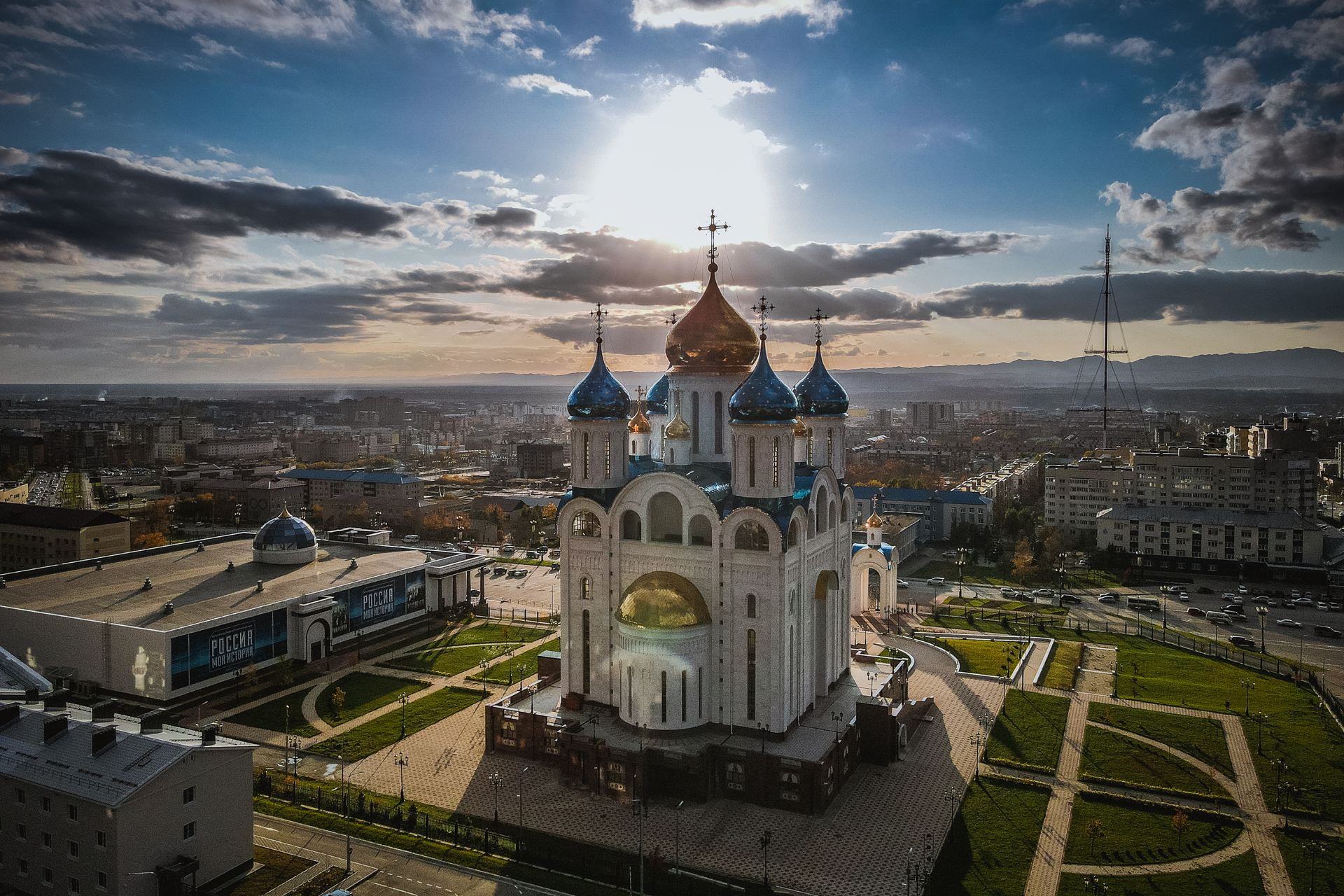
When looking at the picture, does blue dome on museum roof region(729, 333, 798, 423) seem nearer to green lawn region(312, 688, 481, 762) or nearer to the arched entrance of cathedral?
the arched entrance of cathedral

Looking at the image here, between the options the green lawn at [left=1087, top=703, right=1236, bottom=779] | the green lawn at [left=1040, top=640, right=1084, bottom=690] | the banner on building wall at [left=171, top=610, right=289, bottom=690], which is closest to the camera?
the green lawn at [left=1087, top=703, right=1236, bottom=779]

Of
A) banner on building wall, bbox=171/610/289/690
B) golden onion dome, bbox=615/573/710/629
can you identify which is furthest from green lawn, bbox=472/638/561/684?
golden onion dome, bbox=615/573/710/629

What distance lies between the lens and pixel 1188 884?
21.6m

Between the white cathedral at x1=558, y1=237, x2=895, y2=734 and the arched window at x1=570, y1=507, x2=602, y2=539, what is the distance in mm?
41

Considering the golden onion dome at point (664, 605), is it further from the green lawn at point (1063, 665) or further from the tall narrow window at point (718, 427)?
the green lawn at point (1063, 665)

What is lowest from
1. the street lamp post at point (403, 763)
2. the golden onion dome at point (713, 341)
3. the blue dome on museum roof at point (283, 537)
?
the street lamp post at point (403, 763)

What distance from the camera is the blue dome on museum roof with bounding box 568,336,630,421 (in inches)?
1168

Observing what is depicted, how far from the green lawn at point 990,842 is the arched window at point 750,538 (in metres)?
9.57

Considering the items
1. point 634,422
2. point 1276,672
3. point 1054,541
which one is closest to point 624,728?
point 634,422

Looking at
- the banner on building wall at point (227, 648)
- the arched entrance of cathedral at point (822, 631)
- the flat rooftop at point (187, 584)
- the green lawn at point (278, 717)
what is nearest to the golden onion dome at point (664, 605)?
the arched entrance of cathedral at point (822, 631)

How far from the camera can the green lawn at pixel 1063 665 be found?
3684cm

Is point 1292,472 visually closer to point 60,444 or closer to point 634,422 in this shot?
point 634,422

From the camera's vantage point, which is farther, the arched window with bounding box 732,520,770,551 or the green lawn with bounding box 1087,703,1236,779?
the green lawn with bounding box 1087,703,1236,779

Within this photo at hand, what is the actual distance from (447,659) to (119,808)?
21.5 meters
